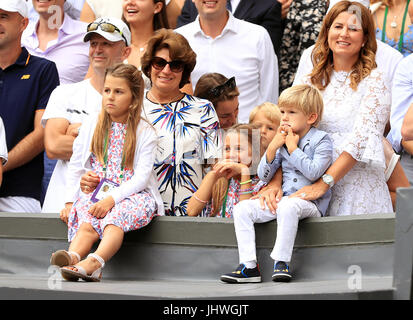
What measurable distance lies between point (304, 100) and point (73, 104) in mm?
1943

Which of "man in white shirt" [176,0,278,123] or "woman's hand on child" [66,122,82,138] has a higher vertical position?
"man in white shirt" [176,0,278,123]

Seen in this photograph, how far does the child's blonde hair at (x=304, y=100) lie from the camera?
5.54 meters

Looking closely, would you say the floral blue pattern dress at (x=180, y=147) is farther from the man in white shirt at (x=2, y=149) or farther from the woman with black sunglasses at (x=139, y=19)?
the woman with black sunglasses at (x=139, y=19)

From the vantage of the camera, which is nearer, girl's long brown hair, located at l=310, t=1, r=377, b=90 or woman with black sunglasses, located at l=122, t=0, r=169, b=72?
girl's long brown hair, located at l=310, t=1, r=377, b=90

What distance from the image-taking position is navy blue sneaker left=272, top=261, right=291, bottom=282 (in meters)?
5.10

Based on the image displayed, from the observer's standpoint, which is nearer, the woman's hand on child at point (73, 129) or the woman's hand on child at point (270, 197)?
the woman's hand on child at point (270, 197)

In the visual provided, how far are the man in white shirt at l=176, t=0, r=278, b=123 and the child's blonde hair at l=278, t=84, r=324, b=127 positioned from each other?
1.67 meters

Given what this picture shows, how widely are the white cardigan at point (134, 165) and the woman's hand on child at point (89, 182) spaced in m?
0.12

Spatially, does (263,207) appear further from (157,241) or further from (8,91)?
(8,91)

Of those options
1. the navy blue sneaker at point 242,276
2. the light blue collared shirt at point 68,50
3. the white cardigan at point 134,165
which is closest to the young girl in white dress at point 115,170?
the white cardigan at point 134,165

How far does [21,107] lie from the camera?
274 inches

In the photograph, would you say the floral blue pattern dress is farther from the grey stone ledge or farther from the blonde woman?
the blonde woman

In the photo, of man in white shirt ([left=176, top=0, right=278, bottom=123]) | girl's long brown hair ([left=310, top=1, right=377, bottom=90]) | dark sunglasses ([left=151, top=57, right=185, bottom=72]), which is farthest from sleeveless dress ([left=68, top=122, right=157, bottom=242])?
man in white shirt ([left=176, top=0, right=278, bottom=123])
